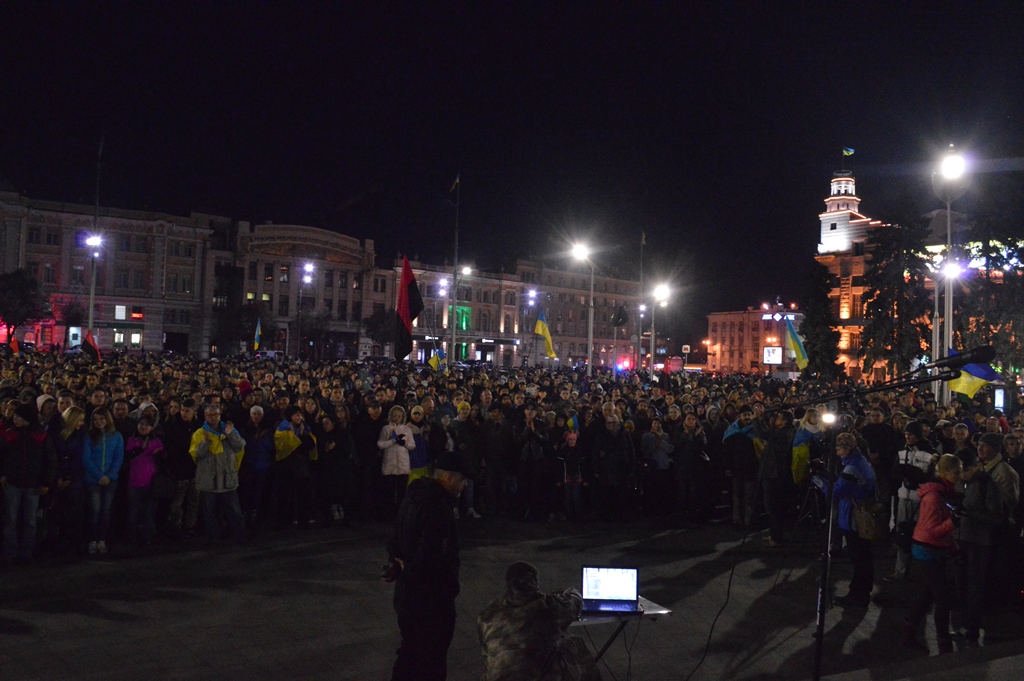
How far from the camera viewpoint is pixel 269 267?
70.1 meters

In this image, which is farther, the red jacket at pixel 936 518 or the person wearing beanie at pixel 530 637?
the red jacket at pixel 936 518

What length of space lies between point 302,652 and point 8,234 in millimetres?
63933

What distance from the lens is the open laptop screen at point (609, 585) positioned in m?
4.75

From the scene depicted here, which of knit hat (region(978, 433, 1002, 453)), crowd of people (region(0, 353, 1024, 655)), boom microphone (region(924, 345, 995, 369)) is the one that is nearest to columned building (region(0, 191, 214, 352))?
crowd of people (region(0, 353, 1024, 655))

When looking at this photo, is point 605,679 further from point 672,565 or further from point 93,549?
point 93,549

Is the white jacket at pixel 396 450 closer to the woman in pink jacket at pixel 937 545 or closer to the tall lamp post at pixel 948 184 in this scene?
the woman in pink jacket at pixel 937 545

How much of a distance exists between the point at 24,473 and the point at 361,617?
4.14 metres

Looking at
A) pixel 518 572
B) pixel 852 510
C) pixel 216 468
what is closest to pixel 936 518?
pixel 852 510

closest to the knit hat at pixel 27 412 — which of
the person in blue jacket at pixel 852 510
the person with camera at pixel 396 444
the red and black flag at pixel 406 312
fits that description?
the person with camera at pixel 396 444

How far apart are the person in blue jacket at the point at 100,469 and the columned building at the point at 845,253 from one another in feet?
244

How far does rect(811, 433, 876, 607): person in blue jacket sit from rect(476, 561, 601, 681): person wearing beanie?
457cm

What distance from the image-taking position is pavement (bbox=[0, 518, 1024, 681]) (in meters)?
5.57

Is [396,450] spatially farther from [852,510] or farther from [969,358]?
[969,358]

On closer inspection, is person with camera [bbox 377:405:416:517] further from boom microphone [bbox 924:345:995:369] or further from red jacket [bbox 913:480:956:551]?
boom microphone [bbox 924:345:995:369]
